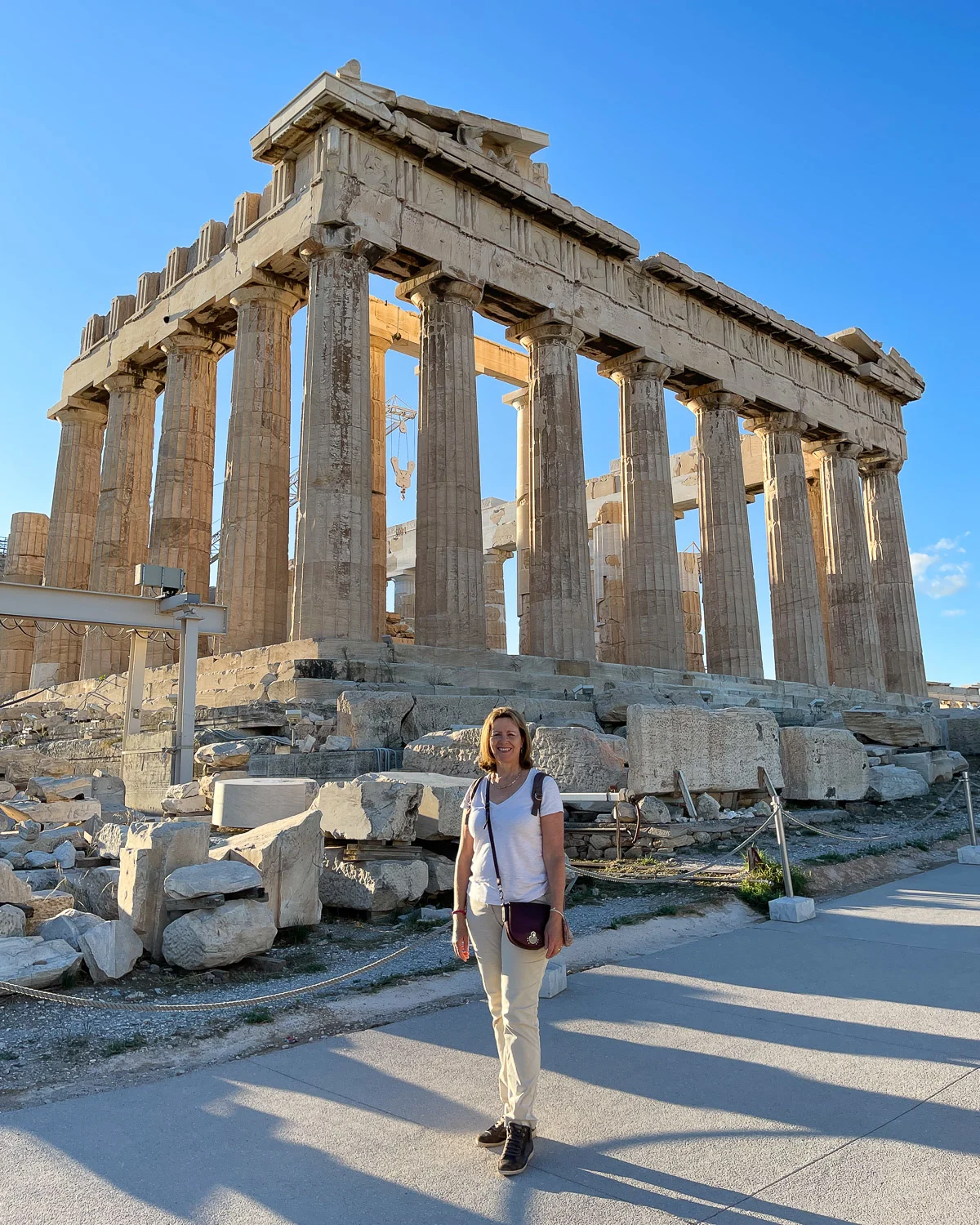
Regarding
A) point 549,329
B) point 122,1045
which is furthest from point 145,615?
point 549,329

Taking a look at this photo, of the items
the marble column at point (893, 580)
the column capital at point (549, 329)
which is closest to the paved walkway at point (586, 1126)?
the column capital at point (549, 329)

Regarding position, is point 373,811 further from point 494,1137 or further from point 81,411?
point 81,411

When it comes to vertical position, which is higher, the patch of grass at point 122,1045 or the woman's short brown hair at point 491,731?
the woman's short brown hair at point 491,731

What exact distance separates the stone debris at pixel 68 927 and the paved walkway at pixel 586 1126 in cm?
247

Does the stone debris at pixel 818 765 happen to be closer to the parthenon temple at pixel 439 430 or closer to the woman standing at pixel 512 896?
the parthenon temple at pixel 439 430

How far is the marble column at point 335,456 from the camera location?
17109 millimetres

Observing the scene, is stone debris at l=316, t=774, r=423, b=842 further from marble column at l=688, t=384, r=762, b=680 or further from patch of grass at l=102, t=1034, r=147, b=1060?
Answer: marble column at l=688, t=384, r=762, b=680

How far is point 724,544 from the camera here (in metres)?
26.0

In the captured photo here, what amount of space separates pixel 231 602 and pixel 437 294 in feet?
26.3

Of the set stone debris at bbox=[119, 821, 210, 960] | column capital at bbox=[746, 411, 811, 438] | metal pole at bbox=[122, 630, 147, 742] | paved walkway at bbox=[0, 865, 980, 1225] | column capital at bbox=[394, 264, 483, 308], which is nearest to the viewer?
paved walkway at bbox=[0, 865, 980, 1225]

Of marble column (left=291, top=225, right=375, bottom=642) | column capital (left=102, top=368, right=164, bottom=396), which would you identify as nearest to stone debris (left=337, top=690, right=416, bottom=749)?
marble column (left=291, top=225, right=375, bottom=642)

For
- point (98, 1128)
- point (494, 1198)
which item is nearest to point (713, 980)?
point (494, 1198)

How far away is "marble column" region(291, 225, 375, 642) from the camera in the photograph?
56.1 feet

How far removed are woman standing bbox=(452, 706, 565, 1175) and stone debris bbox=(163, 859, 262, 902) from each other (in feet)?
9.53
